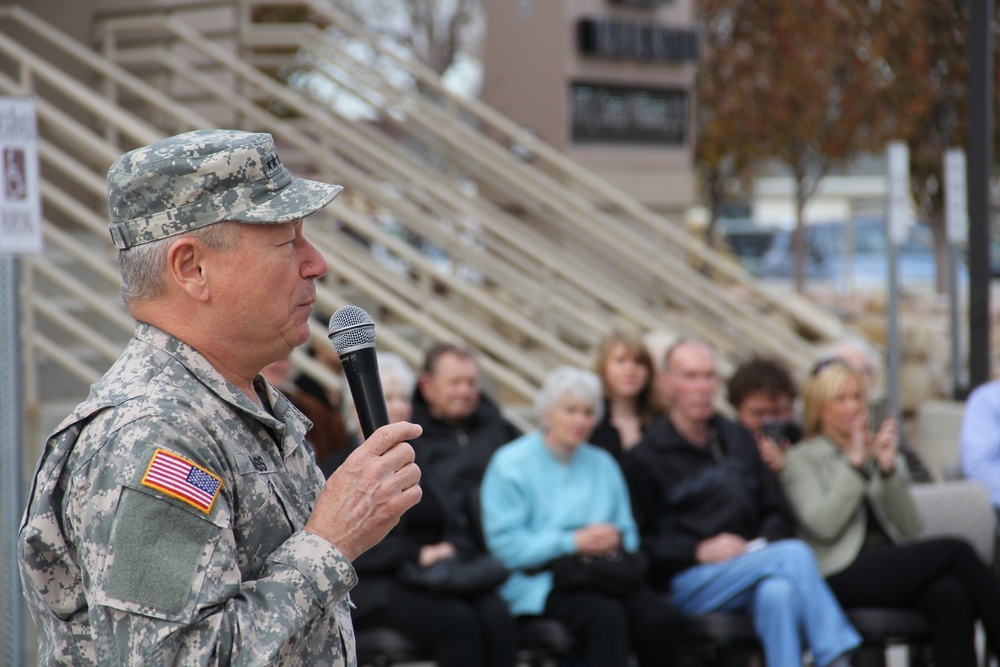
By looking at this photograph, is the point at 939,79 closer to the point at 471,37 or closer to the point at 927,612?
the point at 927,612

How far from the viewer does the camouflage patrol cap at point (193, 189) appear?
193 cm

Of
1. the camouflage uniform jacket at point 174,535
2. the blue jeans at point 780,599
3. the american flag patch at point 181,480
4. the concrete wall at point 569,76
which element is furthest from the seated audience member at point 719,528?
the concrete wall at point 569,76

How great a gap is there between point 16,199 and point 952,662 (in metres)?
4.09

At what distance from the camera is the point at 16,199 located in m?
4.52

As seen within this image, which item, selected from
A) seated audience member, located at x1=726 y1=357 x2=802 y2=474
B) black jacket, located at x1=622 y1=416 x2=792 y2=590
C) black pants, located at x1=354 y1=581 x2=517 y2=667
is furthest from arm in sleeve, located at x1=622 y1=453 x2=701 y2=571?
seated audience member, located at x1=726 y1=357 x2=802 y2=474

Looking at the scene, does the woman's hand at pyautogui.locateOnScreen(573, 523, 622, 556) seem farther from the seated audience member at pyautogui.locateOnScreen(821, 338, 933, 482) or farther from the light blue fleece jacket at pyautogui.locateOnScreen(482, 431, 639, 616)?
the seated audience member at pyautogui.locateOnScreen(821, 338, 933, 482)

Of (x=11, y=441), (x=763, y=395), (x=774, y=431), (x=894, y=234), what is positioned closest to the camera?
(x=11, y=441)

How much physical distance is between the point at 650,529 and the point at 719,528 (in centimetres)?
30

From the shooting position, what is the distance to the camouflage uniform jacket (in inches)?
68.8

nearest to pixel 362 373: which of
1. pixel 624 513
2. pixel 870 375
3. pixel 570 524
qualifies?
pixel 570 524

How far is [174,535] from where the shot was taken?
5.78ft

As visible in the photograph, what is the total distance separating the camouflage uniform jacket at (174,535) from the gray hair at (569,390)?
3426 mm

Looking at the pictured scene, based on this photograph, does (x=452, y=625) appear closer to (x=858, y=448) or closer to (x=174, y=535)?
(x=858, y=448)

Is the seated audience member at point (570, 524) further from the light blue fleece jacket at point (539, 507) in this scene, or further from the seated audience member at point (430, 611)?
the seated audience member at point (430, 611)
